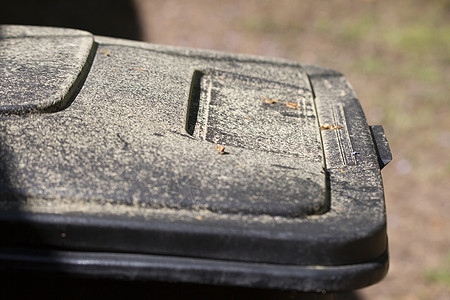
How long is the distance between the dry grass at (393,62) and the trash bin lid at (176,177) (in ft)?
6.53

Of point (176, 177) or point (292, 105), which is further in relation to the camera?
point (292, 105)

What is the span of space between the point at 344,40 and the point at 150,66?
4546 millimetres

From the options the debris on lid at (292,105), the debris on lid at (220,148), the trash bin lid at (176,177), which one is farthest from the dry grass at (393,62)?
the debris on lid at (220,148)

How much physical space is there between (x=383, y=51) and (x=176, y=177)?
491 cm

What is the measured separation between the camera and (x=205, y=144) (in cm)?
141

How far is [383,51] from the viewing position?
5.68m

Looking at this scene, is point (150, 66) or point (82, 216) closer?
point (82, 216)

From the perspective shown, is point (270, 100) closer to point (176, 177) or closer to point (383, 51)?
point (176, 177)

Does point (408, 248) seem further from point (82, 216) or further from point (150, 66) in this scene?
point (82, 216)

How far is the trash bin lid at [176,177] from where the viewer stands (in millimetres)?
1147

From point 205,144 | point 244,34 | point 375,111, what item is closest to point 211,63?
point 205,144

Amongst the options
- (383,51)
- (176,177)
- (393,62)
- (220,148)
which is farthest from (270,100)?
(383,51)

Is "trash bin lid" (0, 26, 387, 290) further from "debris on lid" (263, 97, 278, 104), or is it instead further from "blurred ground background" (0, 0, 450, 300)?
"blurred ground background" (0, 0, 450, 300)

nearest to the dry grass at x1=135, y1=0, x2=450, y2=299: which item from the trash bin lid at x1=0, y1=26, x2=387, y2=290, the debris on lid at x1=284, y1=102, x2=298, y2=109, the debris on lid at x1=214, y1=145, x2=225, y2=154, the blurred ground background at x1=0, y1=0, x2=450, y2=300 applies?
the blurred ground background at x1=0, y1=0, x2=450, y2=300
